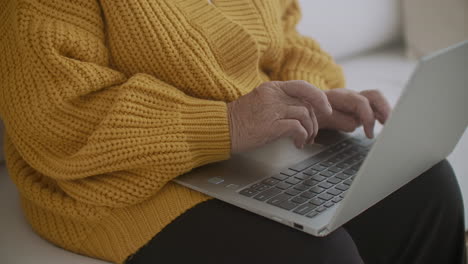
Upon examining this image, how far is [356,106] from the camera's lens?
3.18ft

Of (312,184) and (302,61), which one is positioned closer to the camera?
(312,184)

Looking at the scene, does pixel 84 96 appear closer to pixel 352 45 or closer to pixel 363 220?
pixel 363 220

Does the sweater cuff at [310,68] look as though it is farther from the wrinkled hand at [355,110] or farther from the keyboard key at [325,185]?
the keyboard key at [325,185]

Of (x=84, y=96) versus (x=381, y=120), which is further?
(x=381, y=120)

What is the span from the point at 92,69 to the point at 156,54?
10cm

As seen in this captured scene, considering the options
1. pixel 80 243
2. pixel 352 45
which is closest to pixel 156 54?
pixel 80 243

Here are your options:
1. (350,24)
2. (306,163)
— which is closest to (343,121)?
(306,163)

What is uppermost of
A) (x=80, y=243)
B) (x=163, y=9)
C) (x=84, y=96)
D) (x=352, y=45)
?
(x=163, y=9)

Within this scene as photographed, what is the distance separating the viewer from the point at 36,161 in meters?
0.87

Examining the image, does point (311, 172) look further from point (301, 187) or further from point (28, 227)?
point (28, 227)

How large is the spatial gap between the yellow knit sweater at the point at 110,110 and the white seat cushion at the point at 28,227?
0.07 ft

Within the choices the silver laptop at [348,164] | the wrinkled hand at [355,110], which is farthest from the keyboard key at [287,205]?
the wrinkled hand at [355,110]

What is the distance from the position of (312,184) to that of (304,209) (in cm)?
8

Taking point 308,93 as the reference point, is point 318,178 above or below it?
below
